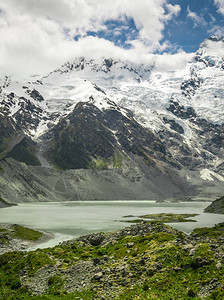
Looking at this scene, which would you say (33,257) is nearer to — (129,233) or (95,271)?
(95,271)

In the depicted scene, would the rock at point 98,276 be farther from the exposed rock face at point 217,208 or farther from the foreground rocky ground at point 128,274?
the exposed rock face at point 217,208

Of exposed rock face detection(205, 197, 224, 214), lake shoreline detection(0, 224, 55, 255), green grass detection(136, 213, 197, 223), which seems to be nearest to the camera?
lake shoreline detection(0, 224, 55, 255)

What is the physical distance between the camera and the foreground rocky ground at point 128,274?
26822 millimetres

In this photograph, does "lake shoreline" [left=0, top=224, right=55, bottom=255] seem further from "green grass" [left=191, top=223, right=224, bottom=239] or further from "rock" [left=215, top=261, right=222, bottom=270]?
"rock" [left=215, top=261, right=222, bottom=270]

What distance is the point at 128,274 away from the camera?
30641mm

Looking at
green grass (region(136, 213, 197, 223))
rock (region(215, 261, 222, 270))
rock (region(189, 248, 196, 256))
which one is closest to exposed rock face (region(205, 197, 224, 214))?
green grass (region(136, 213, 197, 223))

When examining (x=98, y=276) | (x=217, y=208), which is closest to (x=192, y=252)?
(x=98, y=276)

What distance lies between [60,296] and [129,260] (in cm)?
899

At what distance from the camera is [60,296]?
92.8ft

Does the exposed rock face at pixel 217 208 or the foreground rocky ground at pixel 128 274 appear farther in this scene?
the exposed rock face at pixel 217 208

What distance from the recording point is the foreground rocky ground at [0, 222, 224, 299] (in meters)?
26.8

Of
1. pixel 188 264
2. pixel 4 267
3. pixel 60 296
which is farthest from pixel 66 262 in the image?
pixel 188 264

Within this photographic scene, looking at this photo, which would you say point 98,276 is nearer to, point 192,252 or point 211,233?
point 192,252

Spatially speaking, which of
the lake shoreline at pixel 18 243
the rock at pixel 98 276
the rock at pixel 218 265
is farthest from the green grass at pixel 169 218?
the rock at pixel 218 265
